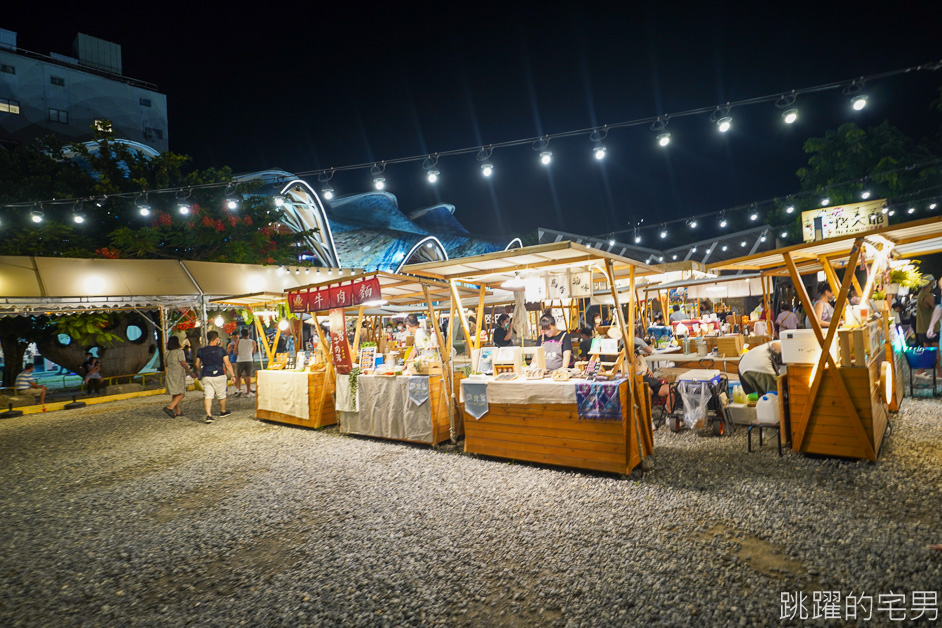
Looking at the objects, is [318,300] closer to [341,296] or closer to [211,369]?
[341,296]

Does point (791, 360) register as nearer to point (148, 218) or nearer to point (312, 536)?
point (312, 536)

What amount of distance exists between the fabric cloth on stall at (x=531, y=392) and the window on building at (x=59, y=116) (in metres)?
44.8

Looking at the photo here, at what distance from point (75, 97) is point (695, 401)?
1911 inches

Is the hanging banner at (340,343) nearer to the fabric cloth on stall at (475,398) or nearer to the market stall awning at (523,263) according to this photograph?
the market stall awning at (523,263)

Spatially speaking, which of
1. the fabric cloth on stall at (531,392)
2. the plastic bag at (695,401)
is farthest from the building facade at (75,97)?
the plastic bag at (695,401)

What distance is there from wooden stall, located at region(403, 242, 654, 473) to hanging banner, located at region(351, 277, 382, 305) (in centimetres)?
84

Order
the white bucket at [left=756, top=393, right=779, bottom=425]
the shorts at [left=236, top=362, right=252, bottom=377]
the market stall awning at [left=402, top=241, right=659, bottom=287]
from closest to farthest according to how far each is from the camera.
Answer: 1. the market stall awning at [left=402, top=241, right=659, bottom=287]
2. the white bucket at [left=756, top=393, right=779, bottom=425]
3. the shorts at [left=236, top=362, right=252, bottom=377]

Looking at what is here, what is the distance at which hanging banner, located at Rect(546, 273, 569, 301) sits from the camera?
5574 mm

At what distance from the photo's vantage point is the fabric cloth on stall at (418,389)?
20.1 ft

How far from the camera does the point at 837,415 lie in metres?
4.52

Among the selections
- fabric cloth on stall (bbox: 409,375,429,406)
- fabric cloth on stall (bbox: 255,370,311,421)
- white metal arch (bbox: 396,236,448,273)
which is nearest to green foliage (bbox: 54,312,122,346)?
fabric cloth on stall (bbox: 255,370,311,421)

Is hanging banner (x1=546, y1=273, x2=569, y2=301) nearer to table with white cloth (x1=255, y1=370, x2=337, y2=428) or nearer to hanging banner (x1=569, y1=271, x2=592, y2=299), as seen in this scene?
hanging banner (x1=569, y1=271, x2=592, y2=299)

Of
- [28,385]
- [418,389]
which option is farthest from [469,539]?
[28,385]

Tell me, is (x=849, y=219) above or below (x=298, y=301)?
above
